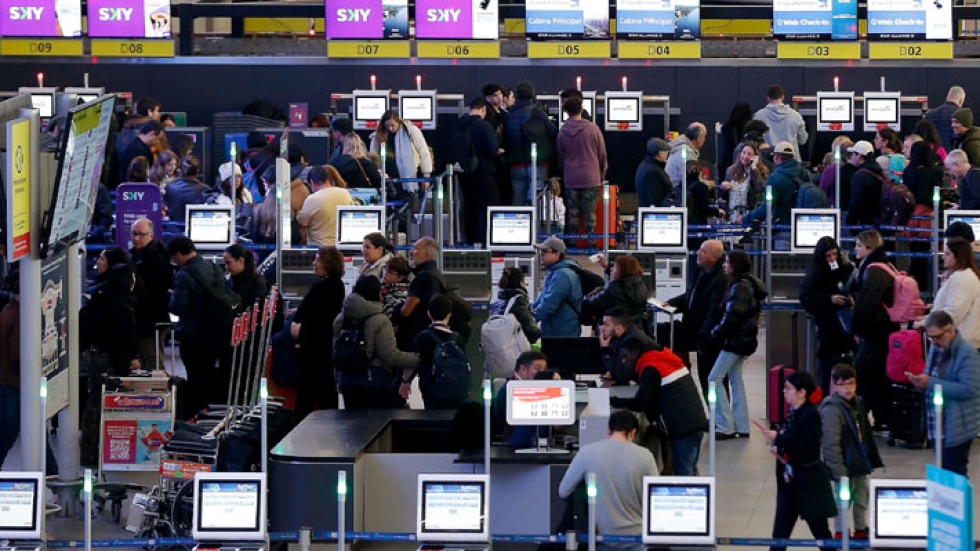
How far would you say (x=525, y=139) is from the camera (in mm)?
19938

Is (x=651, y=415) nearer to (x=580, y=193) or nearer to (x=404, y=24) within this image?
(x=580, y=193)

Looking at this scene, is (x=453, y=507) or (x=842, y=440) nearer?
(x=453, y=507)

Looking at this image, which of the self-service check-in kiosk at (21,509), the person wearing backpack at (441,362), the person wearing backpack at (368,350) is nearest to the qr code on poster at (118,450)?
the person wearing backpack at (368,350)

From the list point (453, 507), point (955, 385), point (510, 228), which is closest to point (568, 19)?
point (510, 228)

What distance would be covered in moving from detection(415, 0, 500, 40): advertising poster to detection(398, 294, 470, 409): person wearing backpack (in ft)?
33.5

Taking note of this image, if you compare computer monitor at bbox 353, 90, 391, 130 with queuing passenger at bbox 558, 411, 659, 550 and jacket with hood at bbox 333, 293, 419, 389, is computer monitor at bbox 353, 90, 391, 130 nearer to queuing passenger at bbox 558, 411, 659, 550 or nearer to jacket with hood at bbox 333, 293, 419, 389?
jacket with hood at bbox 333, 293, 419, 389

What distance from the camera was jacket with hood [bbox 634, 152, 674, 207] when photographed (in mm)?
18906

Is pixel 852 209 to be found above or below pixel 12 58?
below

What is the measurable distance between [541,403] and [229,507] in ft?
6.11

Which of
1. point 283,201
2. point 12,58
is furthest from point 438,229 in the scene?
point 12,58

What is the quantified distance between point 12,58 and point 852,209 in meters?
12.6

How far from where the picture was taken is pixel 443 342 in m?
13.4

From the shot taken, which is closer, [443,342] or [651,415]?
[651,415]

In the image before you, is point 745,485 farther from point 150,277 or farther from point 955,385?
point 150,277
